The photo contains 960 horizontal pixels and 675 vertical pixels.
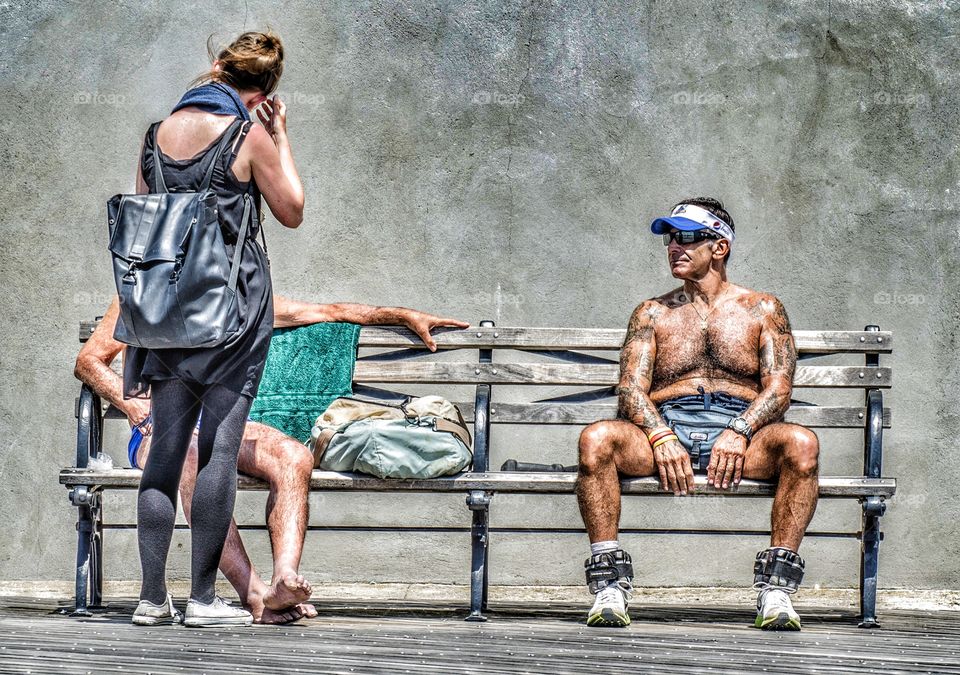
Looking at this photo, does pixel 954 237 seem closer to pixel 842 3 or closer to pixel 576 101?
pixel 842 3

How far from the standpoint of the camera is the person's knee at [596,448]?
425cm

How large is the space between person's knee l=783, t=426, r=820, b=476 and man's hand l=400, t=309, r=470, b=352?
137cm

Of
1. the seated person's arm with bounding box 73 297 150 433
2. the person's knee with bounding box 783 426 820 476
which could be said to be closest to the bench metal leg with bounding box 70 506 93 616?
the seated person's arm with bounding box 73 297 150 433

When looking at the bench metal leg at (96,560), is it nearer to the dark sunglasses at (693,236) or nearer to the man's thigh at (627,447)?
the man's thigh at (627,447)

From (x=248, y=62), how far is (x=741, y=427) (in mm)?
2038

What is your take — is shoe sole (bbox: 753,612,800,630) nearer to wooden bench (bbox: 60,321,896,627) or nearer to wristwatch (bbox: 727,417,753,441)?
wooden bench (bbox: 60,321,896,627)

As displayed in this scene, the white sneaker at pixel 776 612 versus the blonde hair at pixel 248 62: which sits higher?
the blonde hair at pixel 248 62

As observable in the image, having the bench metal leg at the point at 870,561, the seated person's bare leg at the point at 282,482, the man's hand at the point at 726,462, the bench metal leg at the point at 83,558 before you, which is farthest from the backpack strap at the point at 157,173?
the bench metal leg at the point at 870,561

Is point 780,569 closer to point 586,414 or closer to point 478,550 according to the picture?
point 478,550

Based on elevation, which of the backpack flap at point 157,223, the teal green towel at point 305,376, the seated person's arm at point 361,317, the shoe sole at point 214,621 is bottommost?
the shoe sole at point 214,621

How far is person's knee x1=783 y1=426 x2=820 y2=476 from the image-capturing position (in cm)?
421

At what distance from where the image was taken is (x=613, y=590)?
13.2ft

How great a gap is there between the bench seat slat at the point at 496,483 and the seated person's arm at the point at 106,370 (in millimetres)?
241

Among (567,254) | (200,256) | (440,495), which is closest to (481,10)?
(567,254)
